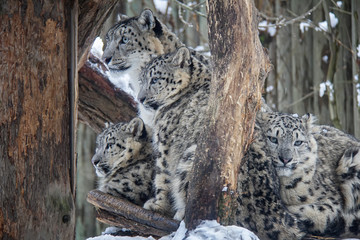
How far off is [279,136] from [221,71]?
3.40ft

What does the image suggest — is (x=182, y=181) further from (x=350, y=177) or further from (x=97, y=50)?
(x=97, y=50)

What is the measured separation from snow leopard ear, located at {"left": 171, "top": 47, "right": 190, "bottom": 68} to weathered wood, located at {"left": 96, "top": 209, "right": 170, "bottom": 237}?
1.37 m

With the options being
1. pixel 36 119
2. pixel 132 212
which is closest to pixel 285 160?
pixel 132 212

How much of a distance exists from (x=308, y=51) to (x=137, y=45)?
4101 mm

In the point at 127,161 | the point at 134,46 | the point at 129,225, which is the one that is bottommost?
the point at 129,225

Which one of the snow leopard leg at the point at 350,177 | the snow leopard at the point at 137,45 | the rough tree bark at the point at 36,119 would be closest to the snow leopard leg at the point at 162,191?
the rough tree bark at the point at 36,119

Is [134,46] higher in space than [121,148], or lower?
higher

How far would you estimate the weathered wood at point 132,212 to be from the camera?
15.1 feet

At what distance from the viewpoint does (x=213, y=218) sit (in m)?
3.99

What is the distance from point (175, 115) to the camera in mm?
5156

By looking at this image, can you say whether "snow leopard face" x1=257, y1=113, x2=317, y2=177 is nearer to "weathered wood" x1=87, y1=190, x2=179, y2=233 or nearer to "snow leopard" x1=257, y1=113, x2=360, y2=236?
"snow leopard" x1=257, y1=113, x2=360, y2=236

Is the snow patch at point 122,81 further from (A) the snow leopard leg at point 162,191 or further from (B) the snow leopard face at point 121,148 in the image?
(A) the snow leopard leg at point 162,191

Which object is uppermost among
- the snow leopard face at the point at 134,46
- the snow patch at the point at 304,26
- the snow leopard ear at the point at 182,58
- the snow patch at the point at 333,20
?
the snow patch at the point at 333,20

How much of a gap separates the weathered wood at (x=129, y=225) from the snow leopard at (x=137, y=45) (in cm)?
166
